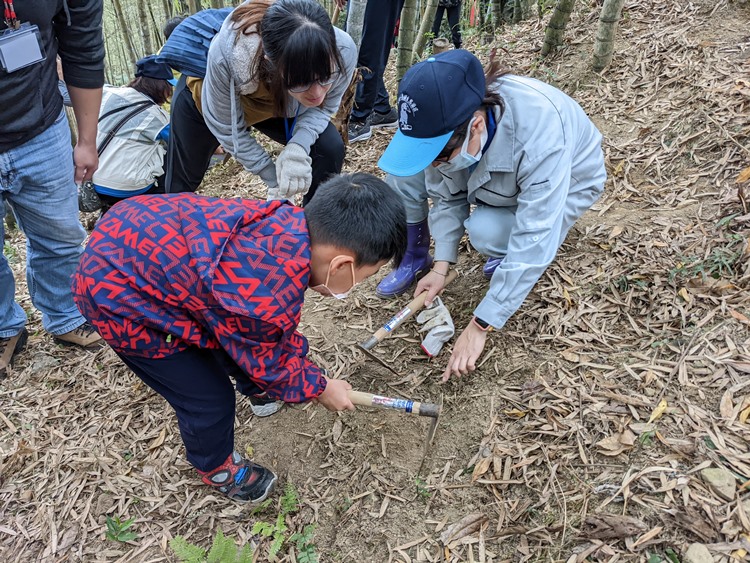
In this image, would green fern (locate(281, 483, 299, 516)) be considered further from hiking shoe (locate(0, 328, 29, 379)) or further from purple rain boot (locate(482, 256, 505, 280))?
hiking shoe (locate(0, 328, 29, 379))

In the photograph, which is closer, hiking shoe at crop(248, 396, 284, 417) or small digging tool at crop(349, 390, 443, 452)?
small digging tool at crop(349, 390, 443, 452)

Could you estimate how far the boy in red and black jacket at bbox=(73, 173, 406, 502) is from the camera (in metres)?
1.57

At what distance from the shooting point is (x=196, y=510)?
2.19m

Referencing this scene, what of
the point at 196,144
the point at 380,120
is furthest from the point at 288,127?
the point at 380,120

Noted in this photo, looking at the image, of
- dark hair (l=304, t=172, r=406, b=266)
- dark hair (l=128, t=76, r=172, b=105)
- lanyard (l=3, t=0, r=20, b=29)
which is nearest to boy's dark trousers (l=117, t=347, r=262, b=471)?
dark hair (l=304, t=172, r=406, b=266)

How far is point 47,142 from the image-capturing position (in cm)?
228

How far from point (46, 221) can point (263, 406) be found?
4.59ft

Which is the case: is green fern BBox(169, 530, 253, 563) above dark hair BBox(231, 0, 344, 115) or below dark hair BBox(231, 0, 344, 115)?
below

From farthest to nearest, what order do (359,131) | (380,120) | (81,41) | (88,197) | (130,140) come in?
(380,120), (359,131), (88,197), (130,140), (81,41)

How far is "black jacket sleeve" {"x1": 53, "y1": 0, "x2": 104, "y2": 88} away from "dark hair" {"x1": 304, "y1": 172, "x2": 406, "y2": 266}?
4.99 ft

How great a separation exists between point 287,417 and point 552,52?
12.0ft

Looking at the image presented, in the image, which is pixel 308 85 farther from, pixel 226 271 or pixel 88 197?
pixel 88 197

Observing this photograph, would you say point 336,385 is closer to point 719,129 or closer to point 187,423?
point 187,423

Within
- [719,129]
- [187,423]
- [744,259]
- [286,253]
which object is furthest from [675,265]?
[187,423]
